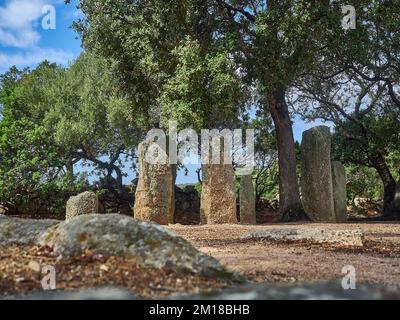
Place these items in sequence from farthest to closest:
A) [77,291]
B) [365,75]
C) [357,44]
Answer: [365,75] → [357,44] → [77,291]

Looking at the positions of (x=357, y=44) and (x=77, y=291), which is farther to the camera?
(x=357, y=44)

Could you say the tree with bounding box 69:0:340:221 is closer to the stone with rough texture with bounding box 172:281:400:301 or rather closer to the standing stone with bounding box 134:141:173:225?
the standing stone with bounding box 134:141:173:225

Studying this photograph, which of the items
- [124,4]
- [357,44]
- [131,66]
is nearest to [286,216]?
[357,44]

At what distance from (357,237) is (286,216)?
35.6 ft

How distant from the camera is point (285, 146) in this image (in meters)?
21.0

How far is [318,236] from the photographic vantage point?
32.6 feet

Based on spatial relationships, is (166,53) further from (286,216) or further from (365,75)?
(365,75)

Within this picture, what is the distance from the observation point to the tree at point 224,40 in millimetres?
17031

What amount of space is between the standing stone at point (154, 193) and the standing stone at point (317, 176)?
569 cm

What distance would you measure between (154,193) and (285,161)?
19.5ft

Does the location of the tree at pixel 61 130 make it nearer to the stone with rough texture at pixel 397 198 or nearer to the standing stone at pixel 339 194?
the standing stone at pixel 339 194
